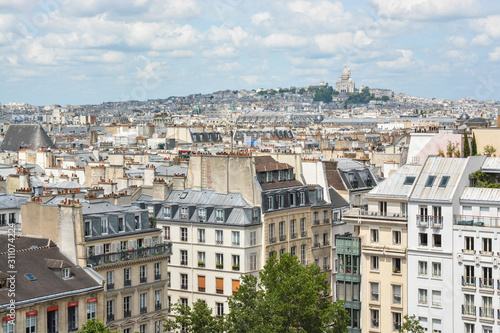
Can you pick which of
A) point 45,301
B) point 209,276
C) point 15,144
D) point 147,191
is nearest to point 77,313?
point 45,301

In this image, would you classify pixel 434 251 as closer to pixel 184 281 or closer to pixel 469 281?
pixel 469 281

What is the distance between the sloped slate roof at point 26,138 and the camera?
107312 millimetres

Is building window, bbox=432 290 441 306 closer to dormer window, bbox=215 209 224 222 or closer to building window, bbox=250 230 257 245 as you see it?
building window, bbox=250 230 257 245

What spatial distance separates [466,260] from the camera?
38.9 metres

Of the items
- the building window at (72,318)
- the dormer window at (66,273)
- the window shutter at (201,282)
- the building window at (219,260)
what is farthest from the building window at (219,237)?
the building window at (72,318)

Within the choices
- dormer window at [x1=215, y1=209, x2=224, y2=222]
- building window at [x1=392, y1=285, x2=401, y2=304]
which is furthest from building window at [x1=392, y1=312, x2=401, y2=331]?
dormer window at [x1=215, y1=209, x2=224, y2=222]

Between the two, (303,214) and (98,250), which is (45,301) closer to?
(98,250)

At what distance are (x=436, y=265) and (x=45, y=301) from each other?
53.8 feet

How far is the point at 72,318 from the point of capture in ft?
122

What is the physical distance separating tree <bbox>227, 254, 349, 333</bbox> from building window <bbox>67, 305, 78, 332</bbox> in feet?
21.5

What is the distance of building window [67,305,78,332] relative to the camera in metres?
37.2

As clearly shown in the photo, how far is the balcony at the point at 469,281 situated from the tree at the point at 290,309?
5.29 m

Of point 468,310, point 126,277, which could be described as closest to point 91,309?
point 126,277

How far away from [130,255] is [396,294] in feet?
39.2
